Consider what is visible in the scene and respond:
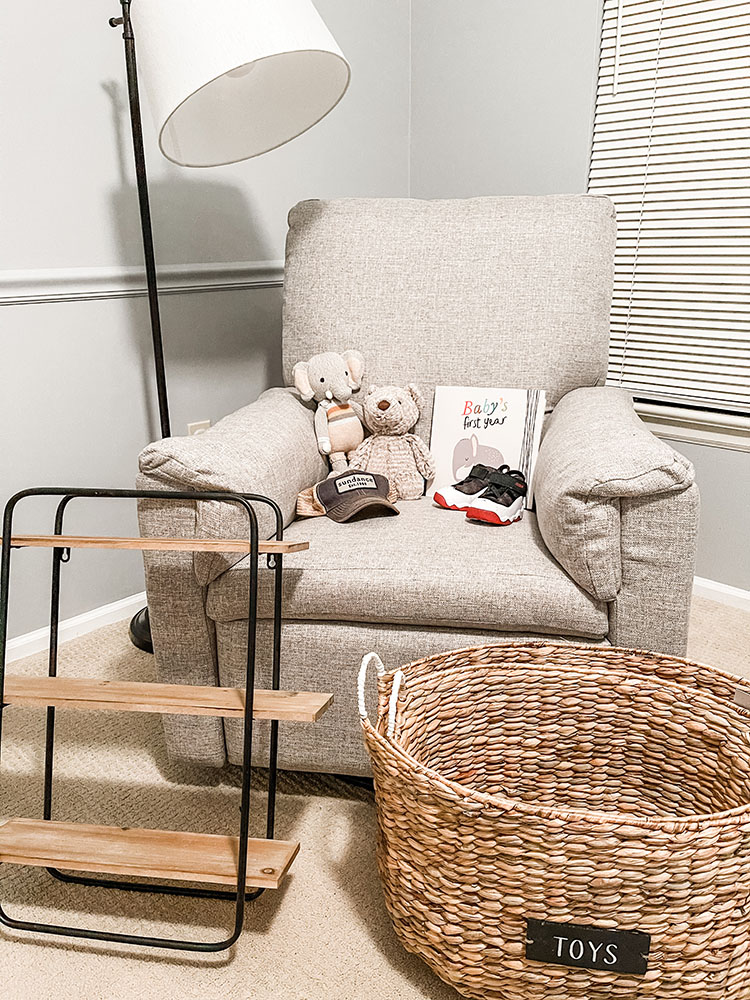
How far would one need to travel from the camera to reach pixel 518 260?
1.83 metres

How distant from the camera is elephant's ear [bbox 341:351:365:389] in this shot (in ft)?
5.98

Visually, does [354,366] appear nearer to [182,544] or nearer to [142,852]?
[182,544]

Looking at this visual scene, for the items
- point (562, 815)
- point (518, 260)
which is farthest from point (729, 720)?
point (518, 260)

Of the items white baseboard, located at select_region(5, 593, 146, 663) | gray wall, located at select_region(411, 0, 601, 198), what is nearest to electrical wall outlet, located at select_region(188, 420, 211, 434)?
white baseboard, located at select_region(5, 593, 146, 663)

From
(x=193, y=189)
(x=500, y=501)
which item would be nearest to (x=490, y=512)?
(x=500, y=501)

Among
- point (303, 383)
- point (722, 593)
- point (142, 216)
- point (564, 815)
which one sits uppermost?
point (142, 216)

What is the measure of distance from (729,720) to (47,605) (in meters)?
1.51

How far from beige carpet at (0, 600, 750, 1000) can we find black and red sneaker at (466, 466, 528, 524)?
0.54 metres

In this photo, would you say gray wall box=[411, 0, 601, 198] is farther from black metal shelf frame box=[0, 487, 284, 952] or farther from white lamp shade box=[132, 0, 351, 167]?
black metal shelf frame box=[0, 487, 284, 952]

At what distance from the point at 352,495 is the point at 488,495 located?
0.85 ft

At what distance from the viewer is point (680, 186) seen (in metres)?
2.23

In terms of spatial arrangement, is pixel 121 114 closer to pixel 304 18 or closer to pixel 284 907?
pixel 304 18

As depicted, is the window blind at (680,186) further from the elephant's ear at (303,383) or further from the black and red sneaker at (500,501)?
the elephant's ear at (303,383)

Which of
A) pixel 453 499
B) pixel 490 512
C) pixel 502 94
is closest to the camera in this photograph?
pixel 490 512
